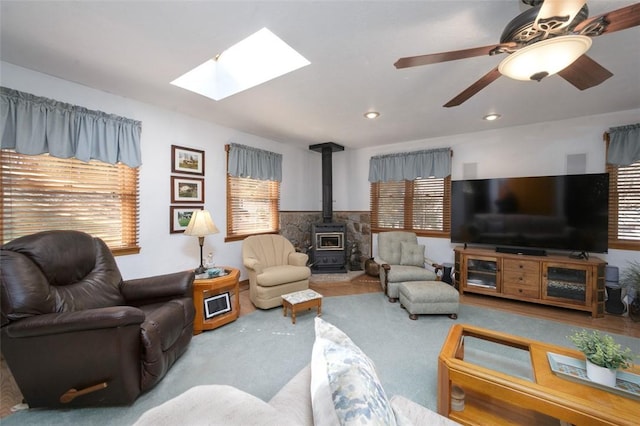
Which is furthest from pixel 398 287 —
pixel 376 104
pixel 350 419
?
pixel 350 419

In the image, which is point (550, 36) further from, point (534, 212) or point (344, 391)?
point (534, 212)

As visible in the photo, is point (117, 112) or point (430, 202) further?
point (430, 202)

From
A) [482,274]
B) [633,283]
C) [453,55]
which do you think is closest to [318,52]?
[453,55]

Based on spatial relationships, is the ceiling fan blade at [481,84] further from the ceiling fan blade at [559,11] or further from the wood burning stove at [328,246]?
the wood burning stove at [328,246]

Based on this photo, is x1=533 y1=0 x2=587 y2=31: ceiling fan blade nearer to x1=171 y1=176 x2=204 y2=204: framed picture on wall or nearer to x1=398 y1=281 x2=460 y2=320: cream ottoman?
x1=398 y1=281 x2=460 y2=320: cream ottoman

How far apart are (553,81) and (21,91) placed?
4.77 m

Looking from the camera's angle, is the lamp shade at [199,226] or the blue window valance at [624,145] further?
the blue window valance at [624,145]

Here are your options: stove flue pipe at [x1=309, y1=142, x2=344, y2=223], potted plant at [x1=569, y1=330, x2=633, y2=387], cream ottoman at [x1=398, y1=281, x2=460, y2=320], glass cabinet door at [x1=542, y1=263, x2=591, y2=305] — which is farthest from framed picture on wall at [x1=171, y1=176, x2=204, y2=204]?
glass cabinet door at [x1=542, y1=263, x2=591, y2=305]

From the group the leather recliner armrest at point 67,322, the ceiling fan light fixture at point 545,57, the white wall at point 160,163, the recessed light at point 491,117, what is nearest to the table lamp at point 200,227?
the white wall at point 160,163

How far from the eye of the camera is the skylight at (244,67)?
2189mm

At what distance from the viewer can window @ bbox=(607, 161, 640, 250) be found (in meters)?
3.02

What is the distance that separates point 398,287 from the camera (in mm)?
3348

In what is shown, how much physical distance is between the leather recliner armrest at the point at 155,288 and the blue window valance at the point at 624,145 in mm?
5061

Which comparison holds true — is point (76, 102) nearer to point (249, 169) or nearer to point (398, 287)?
point (249, 169)
